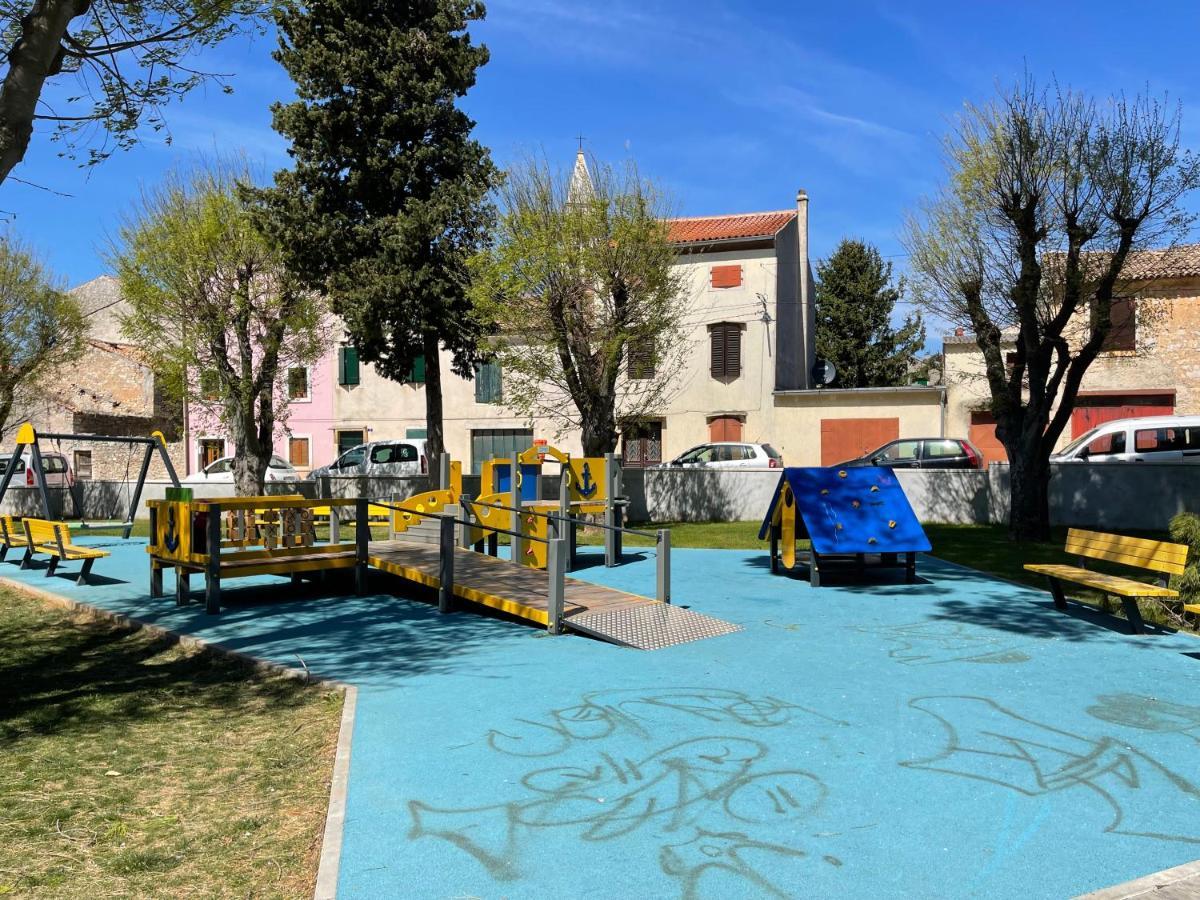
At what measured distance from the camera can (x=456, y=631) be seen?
372 inches

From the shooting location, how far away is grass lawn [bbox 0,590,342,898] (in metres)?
3.99

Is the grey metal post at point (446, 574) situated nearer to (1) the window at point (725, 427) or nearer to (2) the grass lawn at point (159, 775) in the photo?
(2) the grass lawn at point (159, 775)

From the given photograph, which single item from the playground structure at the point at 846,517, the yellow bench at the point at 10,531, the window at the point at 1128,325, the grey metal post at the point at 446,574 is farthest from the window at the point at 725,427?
the grey metal post at the point at 446,574

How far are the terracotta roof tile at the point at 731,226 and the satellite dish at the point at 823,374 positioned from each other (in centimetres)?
611

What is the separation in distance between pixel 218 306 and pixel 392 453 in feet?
21.3

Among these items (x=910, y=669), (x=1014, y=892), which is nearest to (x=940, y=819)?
(x=1014, y=892)

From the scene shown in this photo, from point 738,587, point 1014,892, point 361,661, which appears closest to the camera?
point 1014,892

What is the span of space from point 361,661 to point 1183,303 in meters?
28.8

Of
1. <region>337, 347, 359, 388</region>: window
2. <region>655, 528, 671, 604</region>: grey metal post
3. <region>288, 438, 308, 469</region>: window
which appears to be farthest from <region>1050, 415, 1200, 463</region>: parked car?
<region>288, 438, 308, 469</region>: window

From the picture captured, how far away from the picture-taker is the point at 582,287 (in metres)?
19.7

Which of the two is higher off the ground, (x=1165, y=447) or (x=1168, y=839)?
(x=1165, y=447)

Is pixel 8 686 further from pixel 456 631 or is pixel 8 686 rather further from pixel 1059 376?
pixel 1059 376

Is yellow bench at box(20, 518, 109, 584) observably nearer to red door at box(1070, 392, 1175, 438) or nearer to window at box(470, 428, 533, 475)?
window at box(470, 428, 533, 475)

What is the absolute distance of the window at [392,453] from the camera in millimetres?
25812
